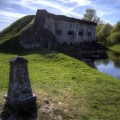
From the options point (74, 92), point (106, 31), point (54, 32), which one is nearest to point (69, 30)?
point (54, 32)

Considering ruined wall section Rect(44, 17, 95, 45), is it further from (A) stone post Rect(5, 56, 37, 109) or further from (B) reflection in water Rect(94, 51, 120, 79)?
(A) stone post Rect(5, 56, 37, 109)

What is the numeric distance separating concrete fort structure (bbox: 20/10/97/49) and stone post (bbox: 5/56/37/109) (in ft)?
52.8

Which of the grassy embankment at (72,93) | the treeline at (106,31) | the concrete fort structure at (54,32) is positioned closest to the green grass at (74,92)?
the grassy embankment at (72,93)

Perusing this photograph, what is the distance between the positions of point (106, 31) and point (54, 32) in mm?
44498

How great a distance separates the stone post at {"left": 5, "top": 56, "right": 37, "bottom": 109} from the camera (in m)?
8.55

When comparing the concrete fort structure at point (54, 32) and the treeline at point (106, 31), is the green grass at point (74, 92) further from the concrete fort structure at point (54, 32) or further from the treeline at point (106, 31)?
the treeline at point (106, 31)

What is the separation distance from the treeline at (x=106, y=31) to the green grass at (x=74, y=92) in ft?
153

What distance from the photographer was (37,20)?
28.8m

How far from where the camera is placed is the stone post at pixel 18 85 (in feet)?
28.0

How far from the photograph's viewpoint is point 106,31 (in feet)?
239

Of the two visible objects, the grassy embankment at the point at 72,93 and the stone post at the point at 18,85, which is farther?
the grassy embankment at the point at 72,93

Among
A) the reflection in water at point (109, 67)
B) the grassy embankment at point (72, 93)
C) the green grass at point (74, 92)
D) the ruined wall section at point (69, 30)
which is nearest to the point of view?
the grassy embankment at point (72, 93)

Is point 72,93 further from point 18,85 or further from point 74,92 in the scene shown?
point 18,85

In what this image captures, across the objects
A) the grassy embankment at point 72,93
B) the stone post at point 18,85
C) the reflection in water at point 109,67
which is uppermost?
the stone post at point 18,85
